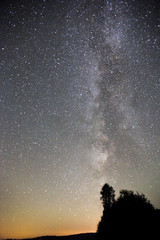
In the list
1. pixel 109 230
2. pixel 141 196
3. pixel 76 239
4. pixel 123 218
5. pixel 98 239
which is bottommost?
pixel 76 239

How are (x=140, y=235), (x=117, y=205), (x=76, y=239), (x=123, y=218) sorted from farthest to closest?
(x=76, y=239) < (x=117, y=205) < (x=123, y=218) < (x=140, y=235)

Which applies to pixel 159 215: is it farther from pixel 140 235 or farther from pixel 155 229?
pixel 140 235

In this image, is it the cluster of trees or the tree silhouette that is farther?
the tree silhouette

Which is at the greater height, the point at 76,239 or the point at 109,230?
the point at 109,230

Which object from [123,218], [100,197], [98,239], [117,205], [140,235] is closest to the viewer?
[140,235]

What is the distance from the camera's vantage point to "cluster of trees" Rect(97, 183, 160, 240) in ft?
61.7

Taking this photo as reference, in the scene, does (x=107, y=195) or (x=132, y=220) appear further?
(x=107, y=195)

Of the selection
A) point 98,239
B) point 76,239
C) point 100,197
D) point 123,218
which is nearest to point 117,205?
point 123,218

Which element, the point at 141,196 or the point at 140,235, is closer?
the point at 140,235

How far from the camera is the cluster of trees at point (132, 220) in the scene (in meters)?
18.8

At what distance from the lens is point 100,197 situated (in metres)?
35.1

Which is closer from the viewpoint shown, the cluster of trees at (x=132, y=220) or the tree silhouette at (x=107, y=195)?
the cluster of trees at (x=132, y=220)

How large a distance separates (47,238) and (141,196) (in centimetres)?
22215

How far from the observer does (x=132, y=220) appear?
20141mm
